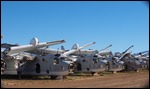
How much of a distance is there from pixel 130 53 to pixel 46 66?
26.1 metres

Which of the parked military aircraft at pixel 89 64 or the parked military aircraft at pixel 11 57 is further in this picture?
the parked military aircraft at pixel 89 64

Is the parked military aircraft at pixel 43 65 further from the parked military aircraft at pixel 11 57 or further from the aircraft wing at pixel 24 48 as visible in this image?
the aircraft wing at pixel 24 48

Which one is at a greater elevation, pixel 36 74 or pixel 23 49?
pixel 23 49

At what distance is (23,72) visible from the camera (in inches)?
1324

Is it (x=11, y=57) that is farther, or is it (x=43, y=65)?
(x=43, y=65)

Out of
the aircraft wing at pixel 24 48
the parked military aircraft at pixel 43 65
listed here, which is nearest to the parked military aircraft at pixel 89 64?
the aircraft wing at pixel 24 48

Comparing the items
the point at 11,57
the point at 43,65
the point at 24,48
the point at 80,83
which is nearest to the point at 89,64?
the point at 43,65

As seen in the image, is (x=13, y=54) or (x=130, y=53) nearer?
(x=13, y=54)

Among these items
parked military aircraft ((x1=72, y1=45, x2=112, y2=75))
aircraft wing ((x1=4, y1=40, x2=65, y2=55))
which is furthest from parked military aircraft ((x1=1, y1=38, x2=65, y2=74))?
parked military aircraft ((x1=72, y1=45, x2=112, y2=75))

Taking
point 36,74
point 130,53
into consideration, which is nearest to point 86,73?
point 36,74

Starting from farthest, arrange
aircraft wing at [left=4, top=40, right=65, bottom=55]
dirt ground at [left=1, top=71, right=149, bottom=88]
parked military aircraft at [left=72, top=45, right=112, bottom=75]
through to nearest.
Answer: parked military aircraft at [left=72, top=45, right=112, bottom=75], aircraft wing at [left=4, top=40, right=65, bottom=55], dirt ground at [left=1, top=71, right=149, bottom=88]

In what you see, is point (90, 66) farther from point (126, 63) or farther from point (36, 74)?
point (126, 63)

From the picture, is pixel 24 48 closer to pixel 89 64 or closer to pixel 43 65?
pixel 43 65

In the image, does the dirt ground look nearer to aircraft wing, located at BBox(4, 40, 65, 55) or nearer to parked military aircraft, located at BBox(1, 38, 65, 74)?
parked military aircraft, located at BBox(1, 38, 65, 74)
